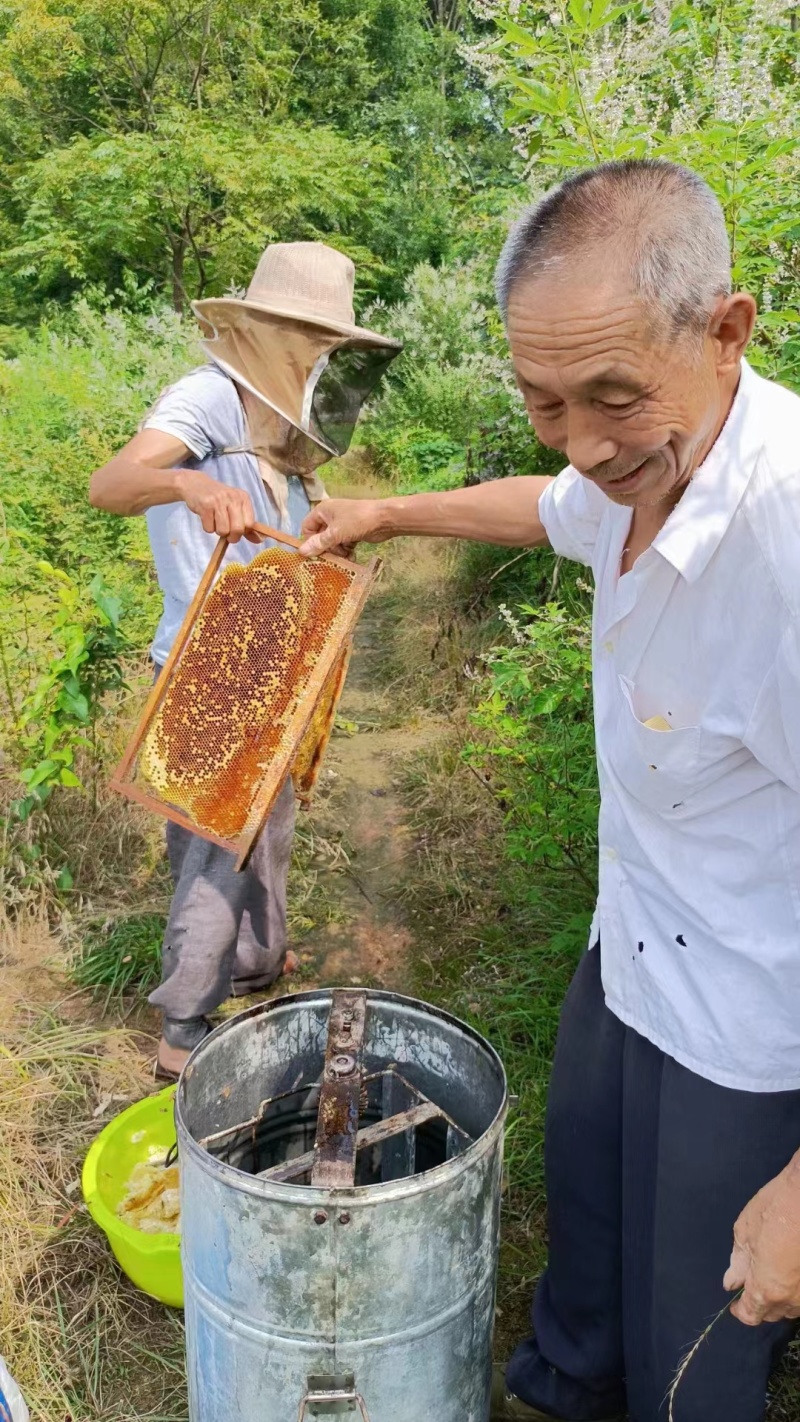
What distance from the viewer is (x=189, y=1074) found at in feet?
5.64

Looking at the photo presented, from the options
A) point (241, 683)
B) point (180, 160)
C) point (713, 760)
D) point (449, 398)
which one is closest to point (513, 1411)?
point (713, 760)

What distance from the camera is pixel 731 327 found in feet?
4.16

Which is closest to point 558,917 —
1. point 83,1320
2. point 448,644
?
point 83,1320

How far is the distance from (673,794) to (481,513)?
0.94 metres

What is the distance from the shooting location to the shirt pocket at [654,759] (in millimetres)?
1447

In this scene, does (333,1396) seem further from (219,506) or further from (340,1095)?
(219,506)

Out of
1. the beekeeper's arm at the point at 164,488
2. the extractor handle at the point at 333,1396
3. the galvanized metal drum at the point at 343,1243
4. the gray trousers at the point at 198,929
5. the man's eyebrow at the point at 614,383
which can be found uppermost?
the man's eyebrow at the point at 614,383

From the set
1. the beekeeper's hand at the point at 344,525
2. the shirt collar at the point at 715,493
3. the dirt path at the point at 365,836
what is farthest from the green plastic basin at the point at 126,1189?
the shirt collar at the point at 715,493

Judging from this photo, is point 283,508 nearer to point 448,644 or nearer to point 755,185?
point 755,185

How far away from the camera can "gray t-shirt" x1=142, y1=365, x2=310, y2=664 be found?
2770mm

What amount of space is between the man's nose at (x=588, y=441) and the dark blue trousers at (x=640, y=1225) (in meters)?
0.98

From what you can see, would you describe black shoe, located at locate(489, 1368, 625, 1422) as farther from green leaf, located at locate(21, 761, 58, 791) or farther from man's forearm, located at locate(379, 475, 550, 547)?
green leaf, located at locate(21, 761, 58, 791)

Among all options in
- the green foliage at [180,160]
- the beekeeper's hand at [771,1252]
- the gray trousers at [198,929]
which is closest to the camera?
the beekeeper's hand at [771,1252]

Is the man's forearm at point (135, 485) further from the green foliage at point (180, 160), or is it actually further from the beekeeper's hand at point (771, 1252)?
the green foliage at point (180, 160)
